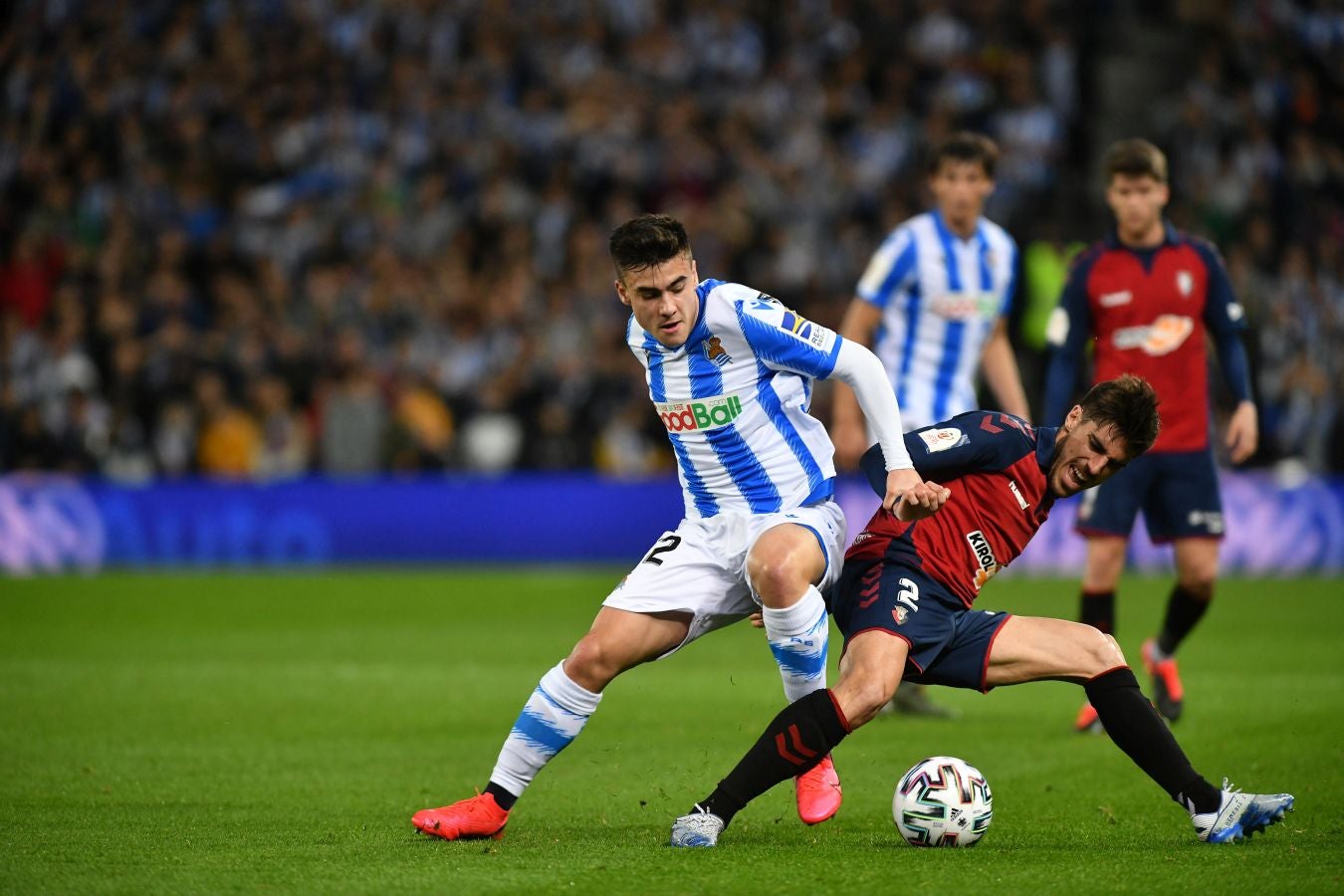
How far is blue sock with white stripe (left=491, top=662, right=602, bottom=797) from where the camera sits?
577 cm

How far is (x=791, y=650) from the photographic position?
5906mm

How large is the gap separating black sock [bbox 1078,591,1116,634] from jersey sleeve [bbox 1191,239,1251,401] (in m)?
1.12

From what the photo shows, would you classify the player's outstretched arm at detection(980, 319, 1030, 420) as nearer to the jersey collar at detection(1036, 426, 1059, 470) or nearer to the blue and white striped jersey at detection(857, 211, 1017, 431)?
the blue and white striped jersey at detection(857, 211, 1017, 431)

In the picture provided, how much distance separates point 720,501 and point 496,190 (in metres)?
15.0

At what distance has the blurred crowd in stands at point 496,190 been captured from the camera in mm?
18234

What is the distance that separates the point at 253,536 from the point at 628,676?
Answer: 7.86 m

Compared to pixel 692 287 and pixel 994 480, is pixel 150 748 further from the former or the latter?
pixel 994 480

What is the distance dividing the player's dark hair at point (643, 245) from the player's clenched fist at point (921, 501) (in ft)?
3.50

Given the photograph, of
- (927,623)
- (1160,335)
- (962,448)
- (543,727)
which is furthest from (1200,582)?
(543,727)

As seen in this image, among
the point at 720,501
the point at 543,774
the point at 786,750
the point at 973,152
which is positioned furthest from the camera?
the point at 973,152

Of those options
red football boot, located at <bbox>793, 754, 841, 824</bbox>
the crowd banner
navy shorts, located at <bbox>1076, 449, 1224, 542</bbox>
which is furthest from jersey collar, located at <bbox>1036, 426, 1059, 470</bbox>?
the crowd banner

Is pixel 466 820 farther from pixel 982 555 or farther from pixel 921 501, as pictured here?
pixel 982 555

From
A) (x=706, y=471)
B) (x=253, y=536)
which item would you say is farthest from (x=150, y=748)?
(x=253, y=536)

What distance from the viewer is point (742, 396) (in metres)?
5.93
